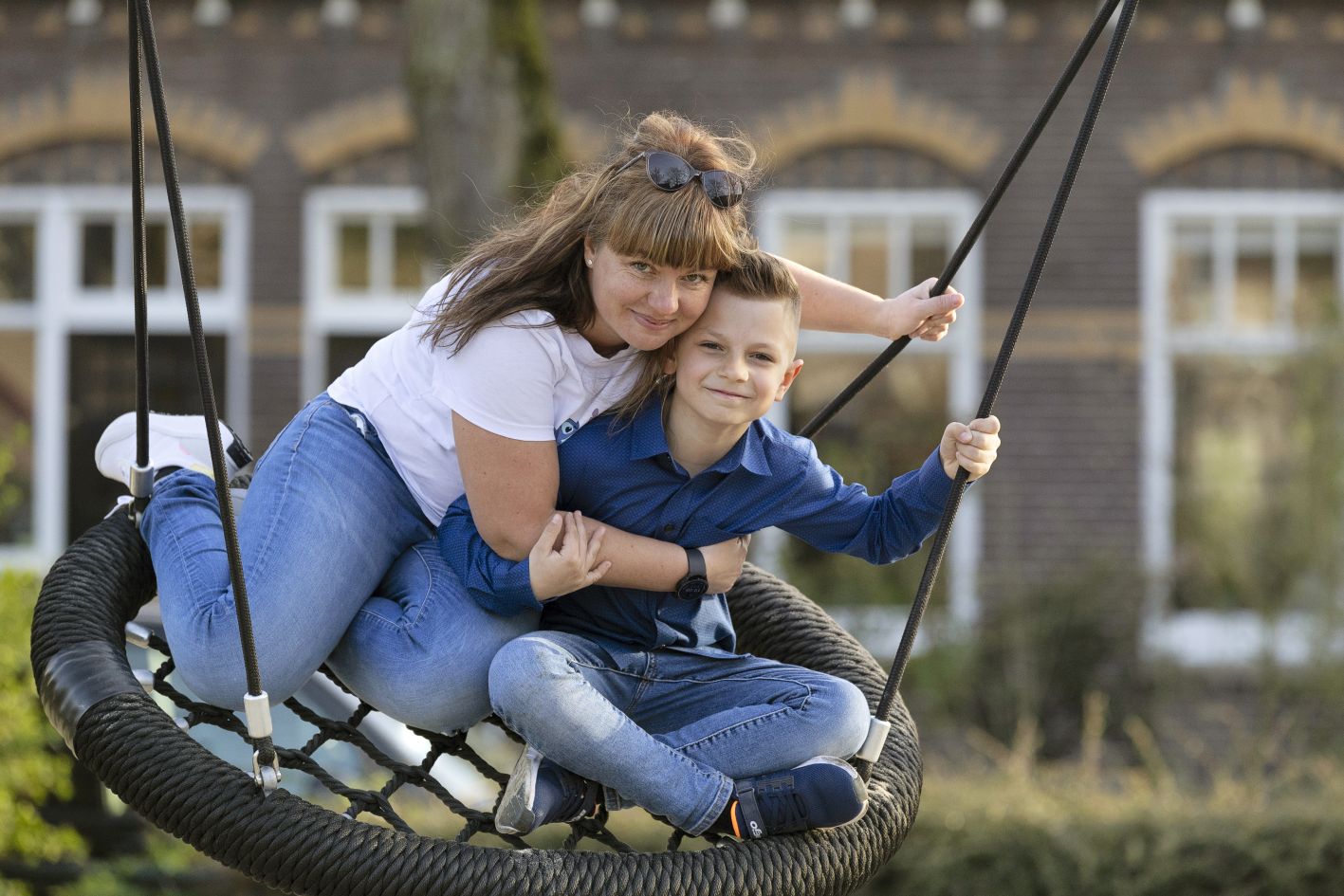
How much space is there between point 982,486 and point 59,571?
18.5ft

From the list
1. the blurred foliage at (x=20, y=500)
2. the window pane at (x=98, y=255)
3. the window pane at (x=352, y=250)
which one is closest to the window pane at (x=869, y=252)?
the window pane at (x=352, y=250)

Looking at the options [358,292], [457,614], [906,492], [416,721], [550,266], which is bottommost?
[358,292]

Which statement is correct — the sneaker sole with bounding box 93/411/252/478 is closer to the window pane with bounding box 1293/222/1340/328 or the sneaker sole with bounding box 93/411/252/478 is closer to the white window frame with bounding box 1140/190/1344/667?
the white window frame with bounding box 1140/190/1344/667

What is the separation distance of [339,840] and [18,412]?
6.65 meters

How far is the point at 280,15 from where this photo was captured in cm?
739

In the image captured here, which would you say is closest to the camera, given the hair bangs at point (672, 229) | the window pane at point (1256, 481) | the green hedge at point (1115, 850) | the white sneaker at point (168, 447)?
the hair bangs at point (672, 229)

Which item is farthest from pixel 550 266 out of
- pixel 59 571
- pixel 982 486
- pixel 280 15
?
pixel 280 15

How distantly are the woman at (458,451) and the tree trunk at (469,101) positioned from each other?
10.2 feet

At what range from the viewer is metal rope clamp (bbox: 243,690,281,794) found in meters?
1.71

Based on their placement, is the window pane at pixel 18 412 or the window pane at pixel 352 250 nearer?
the window pane at pixel 352 250

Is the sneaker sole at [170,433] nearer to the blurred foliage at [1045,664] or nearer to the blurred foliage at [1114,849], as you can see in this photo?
the blurred foliage at [1114,849]

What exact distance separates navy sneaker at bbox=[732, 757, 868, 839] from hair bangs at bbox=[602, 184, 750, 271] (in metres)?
0.63

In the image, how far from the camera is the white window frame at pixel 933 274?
721 centimetres

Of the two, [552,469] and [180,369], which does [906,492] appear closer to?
[552,469]
